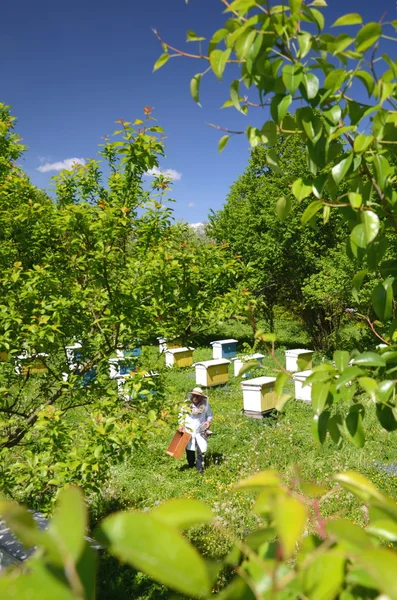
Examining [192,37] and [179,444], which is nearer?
[192,37]

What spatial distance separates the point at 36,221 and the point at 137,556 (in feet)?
14.9

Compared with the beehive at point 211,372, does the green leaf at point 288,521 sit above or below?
above

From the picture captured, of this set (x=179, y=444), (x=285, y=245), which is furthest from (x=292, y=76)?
(x=285, y=245)

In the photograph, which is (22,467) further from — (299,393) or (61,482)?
(299,393)

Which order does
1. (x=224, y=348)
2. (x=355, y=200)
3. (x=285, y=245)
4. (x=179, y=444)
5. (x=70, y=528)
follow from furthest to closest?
(x=285, y=245)
(x=224, y=348)
(x=179, y=444)
(x=355, y=200)
(x=70, y=528)

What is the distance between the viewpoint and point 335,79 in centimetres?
129

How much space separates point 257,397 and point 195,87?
377 inches

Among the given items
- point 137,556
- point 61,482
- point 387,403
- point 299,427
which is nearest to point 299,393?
point 299,427

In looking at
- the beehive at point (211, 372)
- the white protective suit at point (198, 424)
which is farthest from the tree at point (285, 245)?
the white protective suit at point (198, 424)

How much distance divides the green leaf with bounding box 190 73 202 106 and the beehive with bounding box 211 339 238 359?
1476 cm

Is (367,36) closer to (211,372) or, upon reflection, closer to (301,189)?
(301,189)

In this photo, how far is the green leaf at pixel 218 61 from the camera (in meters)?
1.30

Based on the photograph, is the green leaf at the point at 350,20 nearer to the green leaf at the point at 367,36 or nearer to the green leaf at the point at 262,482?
the green leaf at the point at 367,36

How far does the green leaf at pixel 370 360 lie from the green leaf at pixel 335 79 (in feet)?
2.41
